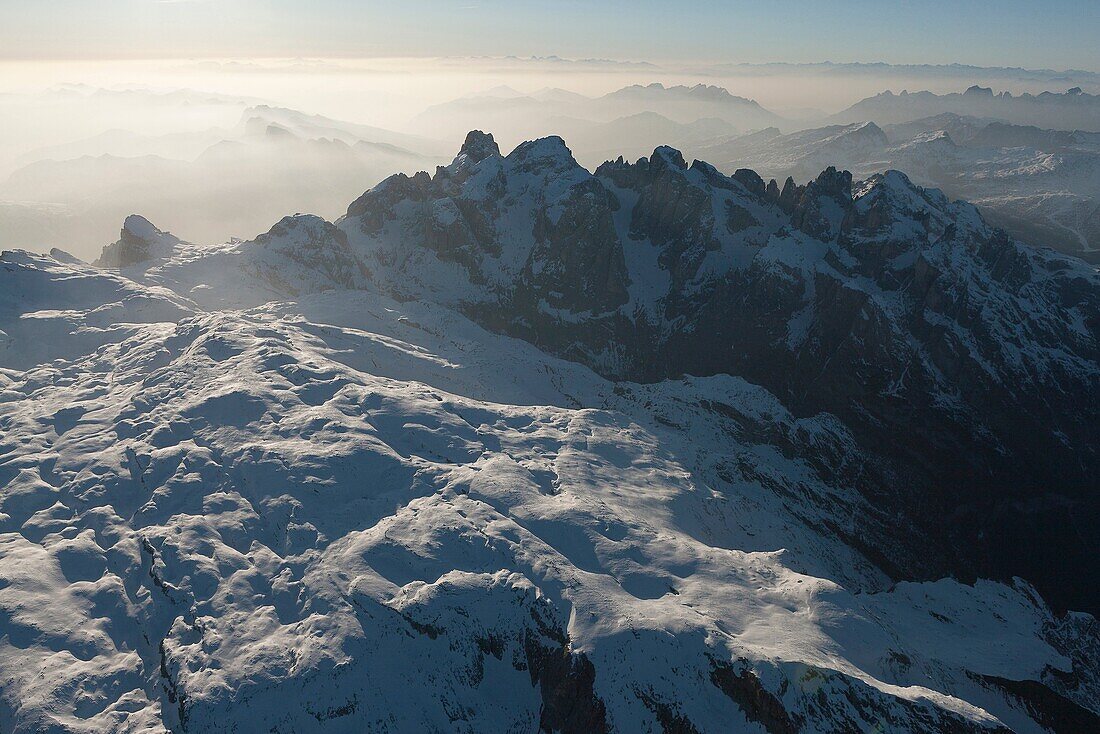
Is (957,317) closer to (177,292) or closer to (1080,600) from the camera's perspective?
(1080,600)

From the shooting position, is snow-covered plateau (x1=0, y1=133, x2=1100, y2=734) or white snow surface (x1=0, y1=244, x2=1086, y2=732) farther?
snow-covered plateau (x1=0, y1=133, x2=1100, y2=734)

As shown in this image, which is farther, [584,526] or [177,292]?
[177,292]

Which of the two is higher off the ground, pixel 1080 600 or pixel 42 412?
pixel 42 412

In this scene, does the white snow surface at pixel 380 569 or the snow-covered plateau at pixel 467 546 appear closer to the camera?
the white snow surface at pixel 380 569

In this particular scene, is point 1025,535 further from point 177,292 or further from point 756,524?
point 177,292

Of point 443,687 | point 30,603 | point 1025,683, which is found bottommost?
point 1025,683

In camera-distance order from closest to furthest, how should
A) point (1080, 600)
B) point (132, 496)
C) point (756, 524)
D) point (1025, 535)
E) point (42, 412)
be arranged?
point (132, 496) → point (42, 412) → point (756, 524) → point (1080, 600) → point (1025, 535)

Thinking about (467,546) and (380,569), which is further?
(467,546)

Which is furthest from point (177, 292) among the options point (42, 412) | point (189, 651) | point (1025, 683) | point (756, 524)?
point (1025, 683)

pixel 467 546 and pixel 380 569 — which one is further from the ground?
pixel 467 546

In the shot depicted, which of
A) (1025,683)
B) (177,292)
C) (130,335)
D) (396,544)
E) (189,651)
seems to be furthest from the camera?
(177,292)
